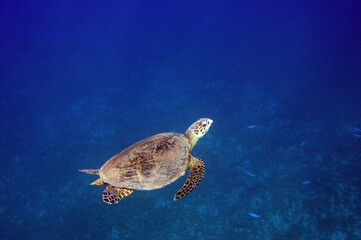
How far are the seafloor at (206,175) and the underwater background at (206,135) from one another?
0.14ft

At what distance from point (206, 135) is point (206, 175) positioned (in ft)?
6.73

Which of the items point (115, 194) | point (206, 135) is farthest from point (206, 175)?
point (115, 194)

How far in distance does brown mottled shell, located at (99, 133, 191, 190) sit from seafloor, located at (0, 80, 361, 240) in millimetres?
2467

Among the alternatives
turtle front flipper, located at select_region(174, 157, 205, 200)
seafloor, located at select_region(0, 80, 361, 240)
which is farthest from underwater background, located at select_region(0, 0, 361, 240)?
turtle front flipper, located at select_region(174, 157, 205, 200)

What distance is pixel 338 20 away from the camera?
21.8 meters

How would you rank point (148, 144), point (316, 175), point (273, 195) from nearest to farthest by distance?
point (148, 144) < point (273, 195) < point (316, 175)

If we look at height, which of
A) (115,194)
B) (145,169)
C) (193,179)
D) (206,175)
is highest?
(145,169)

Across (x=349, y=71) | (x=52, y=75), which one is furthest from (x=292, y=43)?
(x=52, y=75)

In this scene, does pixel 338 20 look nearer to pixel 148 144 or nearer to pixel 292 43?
pixel 292 43

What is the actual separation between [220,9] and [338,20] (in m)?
17.5

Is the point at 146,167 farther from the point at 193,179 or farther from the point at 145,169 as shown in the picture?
the point at 193,179

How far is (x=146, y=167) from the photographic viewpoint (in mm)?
3637

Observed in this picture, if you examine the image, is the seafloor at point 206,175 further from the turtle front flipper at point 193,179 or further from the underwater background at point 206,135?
the turtle front flipper at point 193,179

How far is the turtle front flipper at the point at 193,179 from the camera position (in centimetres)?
402
